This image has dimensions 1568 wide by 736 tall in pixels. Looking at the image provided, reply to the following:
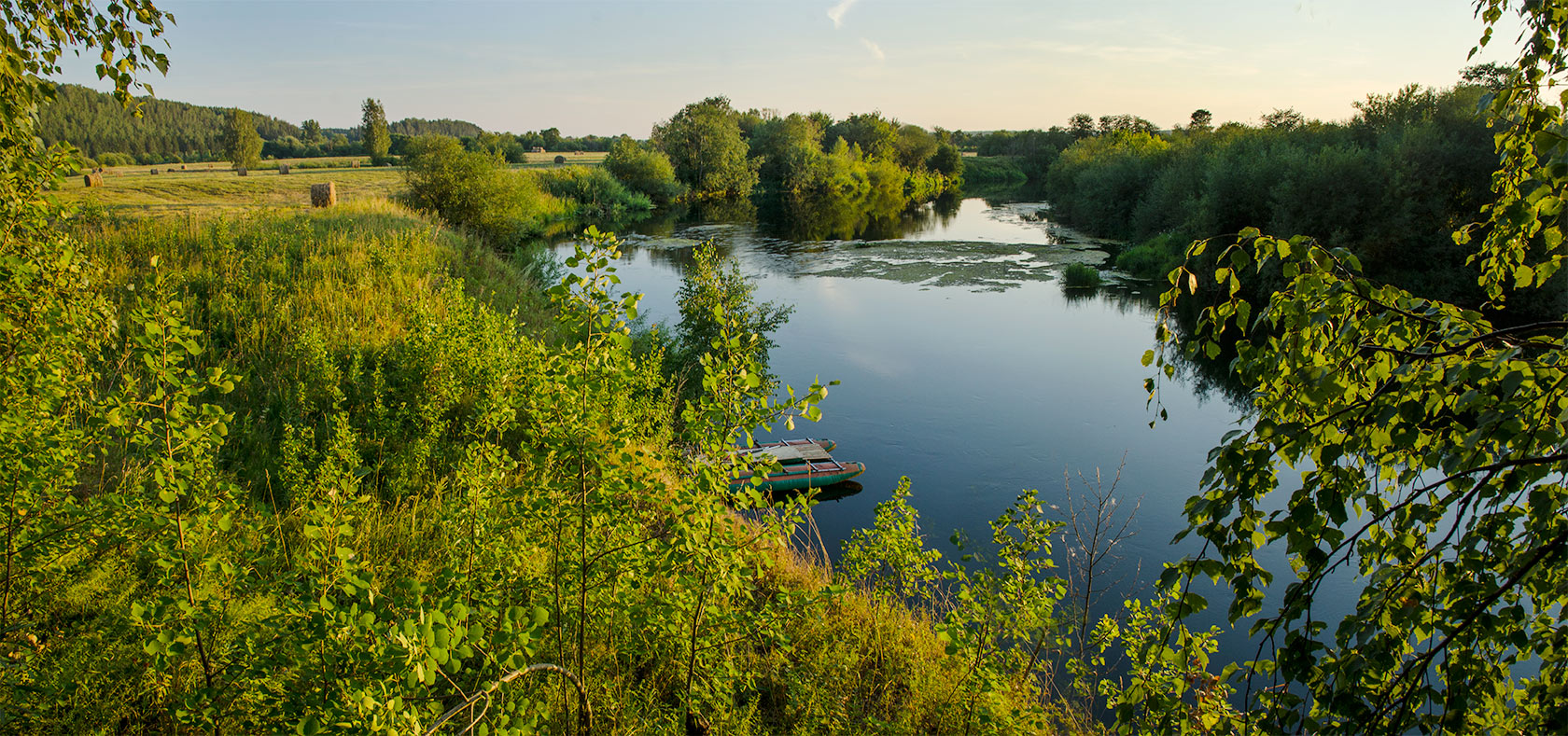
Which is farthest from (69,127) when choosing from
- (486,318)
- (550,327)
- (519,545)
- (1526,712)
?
(1526,712)

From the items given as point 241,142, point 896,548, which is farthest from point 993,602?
point 241,142

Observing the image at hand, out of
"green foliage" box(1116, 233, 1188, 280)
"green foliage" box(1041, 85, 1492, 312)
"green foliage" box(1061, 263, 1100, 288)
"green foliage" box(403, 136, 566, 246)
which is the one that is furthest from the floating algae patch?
"green foliage" box(403, 136, 566, 246)

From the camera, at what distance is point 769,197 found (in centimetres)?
6078

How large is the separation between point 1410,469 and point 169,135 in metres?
100

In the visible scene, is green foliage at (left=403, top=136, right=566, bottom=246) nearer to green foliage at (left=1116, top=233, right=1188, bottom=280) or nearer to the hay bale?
the hay bale

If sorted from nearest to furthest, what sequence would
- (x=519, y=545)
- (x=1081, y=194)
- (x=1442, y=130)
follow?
(x=519, y=545) < (x=1442, y=130) < (x=1081, y=194)

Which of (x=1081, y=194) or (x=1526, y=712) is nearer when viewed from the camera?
(x=1526, y=712)

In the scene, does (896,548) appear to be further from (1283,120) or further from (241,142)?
(241,142)

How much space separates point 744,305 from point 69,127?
67.5 meters

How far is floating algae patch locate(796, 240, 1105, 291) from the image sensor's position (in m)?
25.5

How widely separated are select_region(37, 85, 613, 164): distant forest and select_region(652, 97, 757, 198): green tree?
49.9 ft

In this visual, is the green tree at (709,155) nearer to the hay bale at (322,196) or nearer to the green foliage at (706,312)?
the hay bale at (322,196)

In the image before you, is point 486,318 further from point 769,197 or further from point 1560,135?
point 769,197

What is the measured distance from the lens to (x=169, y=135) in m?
74.8
